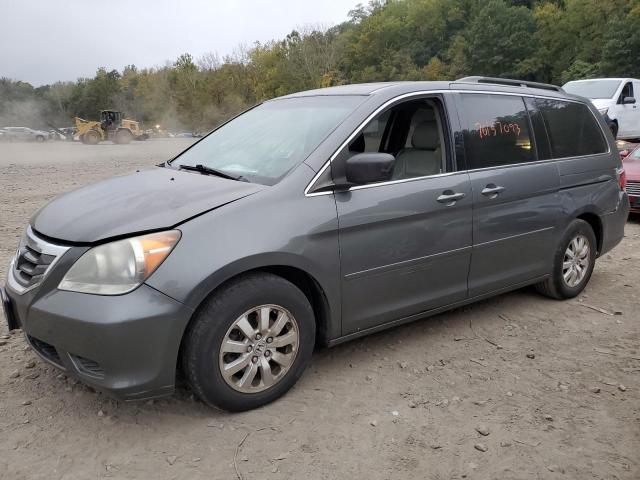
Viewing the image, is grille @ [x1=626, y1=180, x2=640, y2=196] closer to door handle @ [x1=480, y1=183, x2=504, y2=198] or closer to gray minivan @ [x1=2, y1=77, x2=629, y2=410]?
gray minivan @ [x1=2, y1=77, x2=629, y2=410]

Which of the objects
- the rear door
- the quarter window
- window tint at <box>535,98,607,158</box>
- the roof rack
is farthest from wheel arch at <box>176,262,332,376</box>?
window tint at <box>535,98,607,158</box>

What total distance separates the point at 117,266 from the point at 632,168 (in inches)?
339

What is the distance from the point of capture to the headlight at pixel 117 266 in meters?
2.58

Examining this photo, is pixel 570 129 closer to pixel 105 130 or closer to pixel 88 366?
pixel 88 366

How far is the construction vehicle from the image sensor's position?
37625mm

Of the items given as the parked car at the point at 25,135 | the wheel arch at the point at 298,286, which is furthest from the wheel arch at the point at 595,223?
the parked car at the point at 25,135

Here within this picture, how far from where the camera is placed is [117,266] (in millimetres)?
2594

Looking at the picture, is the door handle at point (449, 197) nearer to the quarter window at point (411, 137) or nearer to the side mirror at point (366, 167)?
the quarter window at point (411, 137)

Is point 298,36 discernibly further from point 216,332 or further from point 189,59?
point 216,332

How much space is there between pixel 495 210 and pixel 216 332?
218cm

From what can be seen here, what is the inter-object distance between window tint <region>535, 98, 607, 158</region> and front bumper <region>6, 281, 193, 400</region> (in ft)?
10.8

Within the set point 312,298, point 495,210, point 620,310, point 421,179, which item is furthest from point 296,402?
point 620,310

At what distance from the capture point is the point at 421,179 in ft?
11.8

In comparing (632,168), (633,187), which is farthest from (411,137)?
(632,168)
